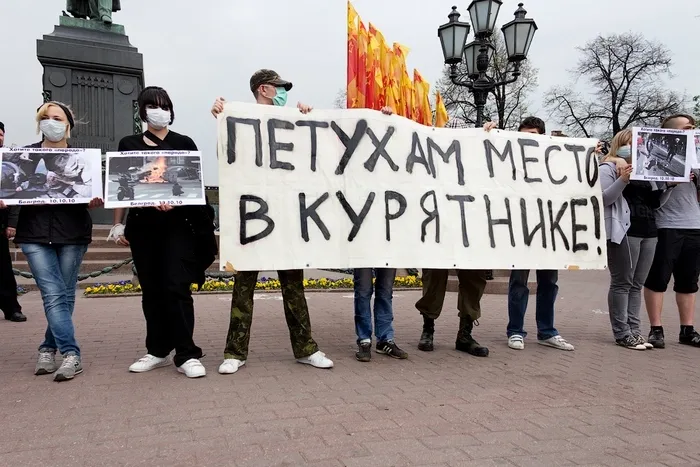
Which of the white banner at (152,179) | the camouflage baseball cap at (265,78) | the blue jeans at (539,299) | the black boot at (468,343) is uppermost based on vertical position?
the camouflage baseball cap at (265,78)

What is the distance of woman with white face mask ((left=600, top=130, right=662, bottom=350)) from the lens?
5117 mm

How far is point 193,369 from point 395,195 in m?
2.07

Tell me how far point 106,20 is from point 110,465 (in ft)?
51.4

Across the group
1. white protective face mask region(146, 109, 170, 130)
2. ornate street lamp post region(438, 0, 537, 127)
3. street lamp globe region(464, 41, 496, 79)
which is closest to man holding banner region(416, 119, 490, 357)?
white protective face mask region(146, 109, 170, 130)

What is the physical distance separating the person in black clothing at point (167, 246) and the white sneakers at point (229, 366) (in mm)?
147

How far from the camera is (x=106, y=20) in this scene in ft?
49.8

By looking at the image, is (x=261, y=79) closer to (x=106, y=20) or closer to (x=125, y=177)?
(x=125, y=177)

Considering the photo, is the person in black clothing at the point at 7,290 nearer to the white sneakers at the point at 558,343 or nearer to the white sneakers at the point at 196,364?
the white sneakers at the point at 196,364

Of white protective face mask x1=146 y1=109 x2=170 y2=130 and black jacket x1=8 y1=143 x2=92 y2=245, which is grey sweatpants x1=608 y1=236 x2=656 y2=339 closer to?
white protective face mask x1=146 y1=109 x2=170 y2=130

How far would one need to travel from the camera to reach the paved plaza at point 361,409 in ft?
8.61

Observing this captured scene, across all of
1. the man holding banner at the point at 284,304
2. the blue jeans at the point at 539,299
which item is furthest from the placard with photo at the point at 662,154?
the man holding banner at the point at 284,304

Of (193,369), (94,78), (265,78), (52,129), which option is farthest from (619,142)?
(94,78)

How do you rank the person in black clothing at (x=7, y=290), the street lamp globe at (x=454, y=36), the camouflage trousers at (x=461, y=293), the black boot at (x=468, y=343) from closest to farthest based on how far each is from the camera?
the black boot at (x=468, y=343)
the camouflage trousers at (x=461, y=293)
the person in black clothing at (x=7, y=290)
the street lamp globe at (x=454, y=36)

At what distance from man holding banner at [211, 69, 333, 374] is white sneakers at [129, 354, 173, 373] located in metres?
0.51
